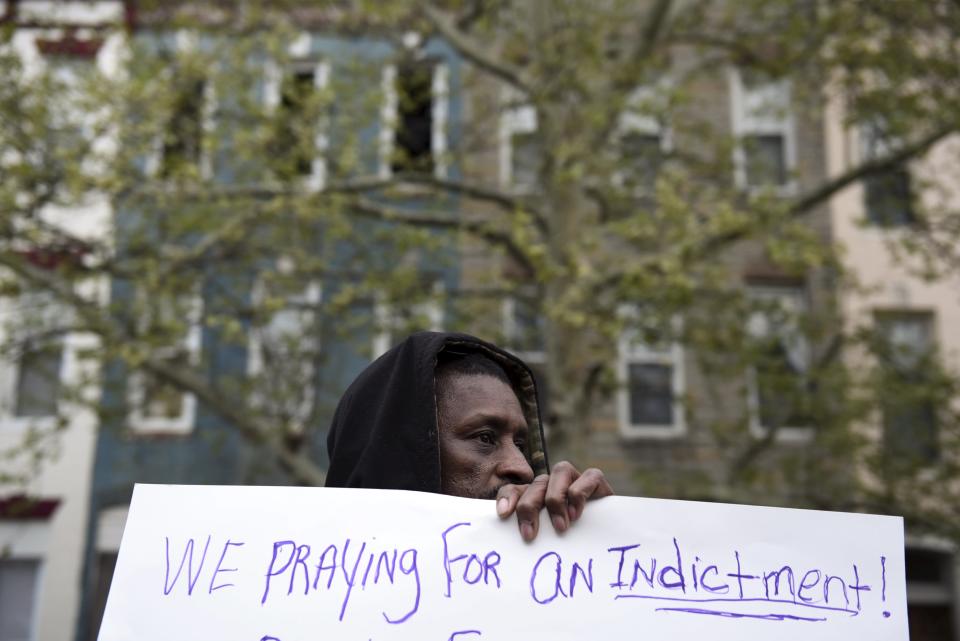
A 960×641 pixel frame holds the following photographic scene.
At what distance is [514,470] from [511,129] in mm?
9826

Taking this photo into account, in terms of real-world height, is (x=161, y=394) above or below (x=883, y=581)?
above

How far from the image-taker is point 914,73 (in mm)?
10336

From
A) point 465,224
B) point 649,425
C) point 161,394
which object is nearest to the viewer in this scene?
point 465,224

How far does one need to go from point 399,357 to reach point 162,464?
12.7 meters

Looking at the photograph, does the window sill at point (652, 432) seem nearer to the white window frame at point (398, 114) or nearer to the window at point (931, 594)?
the window at point (931, 594)

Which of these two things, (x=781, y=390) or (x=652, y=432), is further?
(x=652, y=432)

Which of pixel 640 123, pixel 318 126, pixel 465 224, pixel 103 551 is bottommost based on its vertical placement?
pixel 103 551

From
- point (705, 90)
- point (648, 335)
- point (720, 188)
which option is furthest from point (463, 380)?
point (705, 90)

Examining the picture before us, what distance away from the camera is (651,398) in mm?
14789

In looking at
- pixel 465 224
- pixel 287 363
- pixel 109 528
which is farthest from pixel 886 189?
pixel 109 528

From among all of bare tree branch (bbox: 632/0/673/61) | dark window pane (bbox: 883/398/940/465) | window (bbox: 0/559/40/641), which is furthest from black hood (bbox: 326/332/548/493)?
window (bbox: 0/559/40/641)

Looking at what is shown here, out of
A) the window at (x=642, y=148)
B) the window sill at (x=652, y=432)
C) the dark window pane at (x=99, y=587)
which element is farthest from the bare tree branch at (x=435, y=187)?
the dark window pane at (x=99, y=587)

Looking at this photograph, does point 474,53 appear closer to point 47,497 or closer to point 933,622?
point 47,497

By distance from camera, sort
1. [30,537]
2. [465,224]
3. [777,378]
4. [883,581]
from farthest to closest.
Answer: [30,537] < [777,378] < [465,224] < [883,581]
